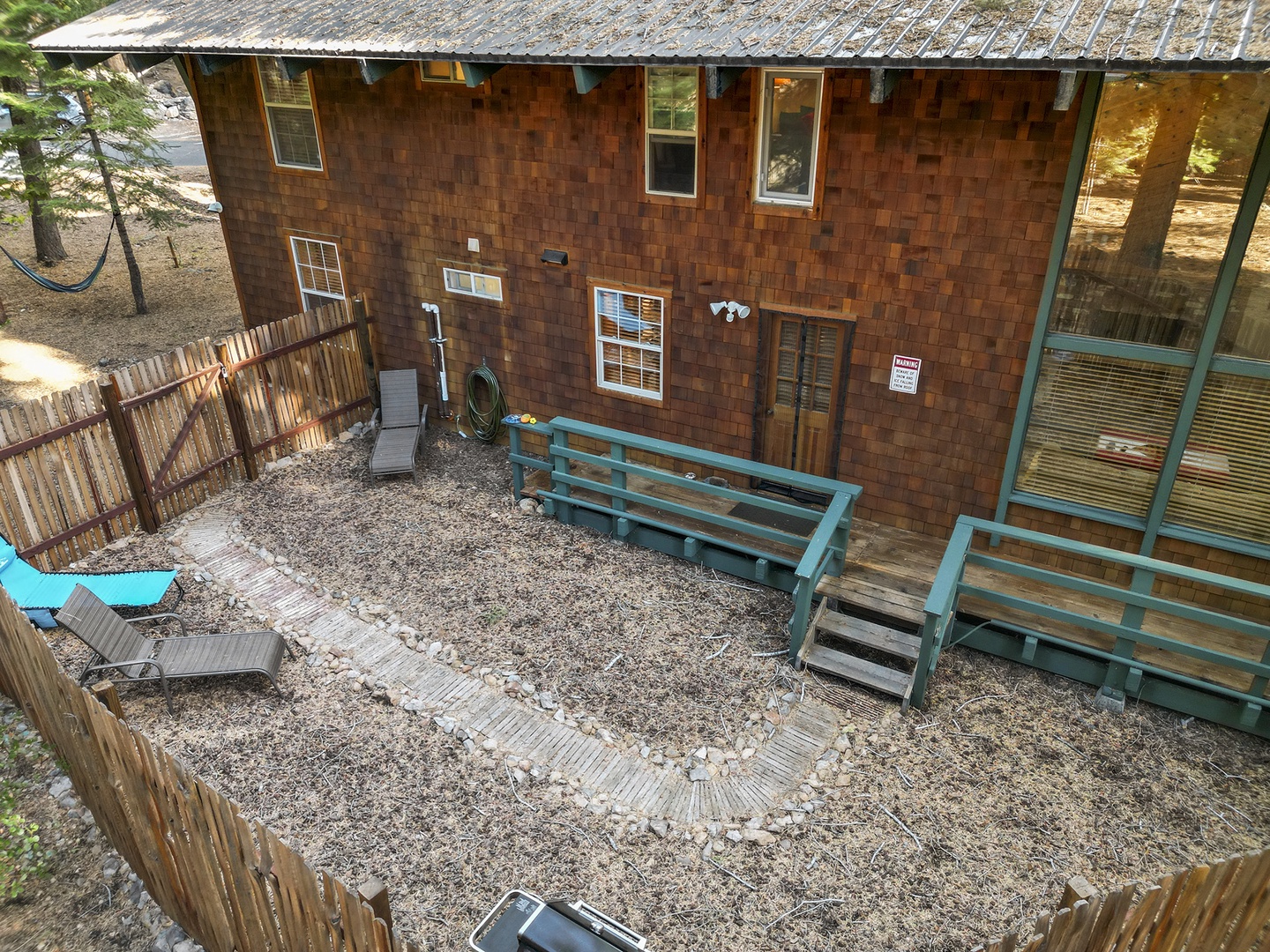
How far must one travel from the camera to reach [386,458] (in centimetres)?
984

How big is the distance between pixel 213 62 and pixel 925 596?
10.2 m

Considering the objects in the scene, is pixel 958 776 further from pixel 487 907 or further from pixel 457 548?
pixel 457 548

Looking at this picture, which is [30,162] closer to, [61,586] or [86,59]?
[86,59]

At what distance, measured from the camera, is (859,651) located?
23.1 ft

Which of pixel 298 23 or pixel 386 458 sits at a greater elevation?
pixel 298 23

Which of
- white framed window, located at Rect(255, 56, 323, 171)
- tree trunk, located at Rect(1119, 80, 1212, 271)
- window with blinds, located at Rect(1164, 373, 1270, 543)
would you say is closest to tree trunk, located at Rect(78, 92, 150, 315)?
white framed window, located at Rect(255, 56, 323, 171)

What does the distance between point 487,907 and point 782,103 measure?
665cm

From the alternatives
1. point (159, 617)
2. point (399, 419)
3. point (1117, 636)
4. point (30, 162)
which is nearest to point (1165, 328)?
point (1117, 636)

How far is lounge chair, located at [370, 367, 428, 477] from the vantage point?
9.95 metres

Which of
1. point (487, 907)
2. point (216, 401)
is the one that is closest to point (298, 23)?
point (216, 401)

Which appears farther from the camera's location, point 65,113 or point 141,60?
point 65,113

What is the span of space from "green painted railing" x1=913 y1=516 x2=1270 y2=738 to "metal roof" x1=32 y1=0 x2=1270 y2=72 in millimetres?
3340

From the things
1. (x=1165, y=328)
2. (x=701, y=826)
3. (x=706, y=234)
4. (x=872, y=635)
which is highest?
(x=706, y=234)

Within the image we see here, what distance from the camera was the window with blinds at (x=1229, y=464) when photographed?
6297 millimetres
